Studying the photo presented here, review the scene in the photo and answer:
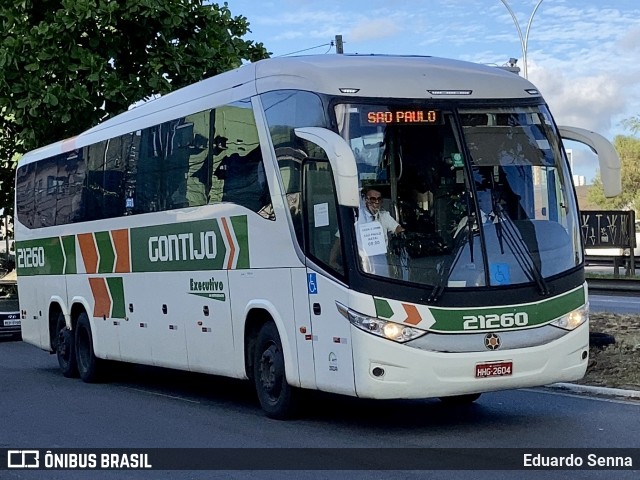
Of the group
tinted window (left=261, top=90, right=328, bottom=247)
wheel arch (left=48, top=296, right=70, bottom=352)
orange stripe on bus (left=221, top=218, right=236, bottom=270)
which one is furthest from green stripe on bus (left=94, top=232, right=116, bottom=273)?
tinted window (left=261, top=90, right=328, bottom=247)

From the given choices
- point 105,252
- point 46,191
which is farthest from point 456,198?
point 46,191

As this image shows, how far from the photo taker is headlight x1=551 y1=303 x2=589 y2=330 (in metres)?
10.6

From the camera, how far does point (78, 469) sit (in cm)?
950

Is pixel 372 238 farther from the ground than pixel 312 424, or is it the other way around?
pixel 372 238

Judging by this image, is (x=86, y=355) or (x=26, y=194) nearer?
(x=86, y=355)

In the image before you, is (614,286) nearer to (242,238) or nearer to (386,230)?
(242,238)

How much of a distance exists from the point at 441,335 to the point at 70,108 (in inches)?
639

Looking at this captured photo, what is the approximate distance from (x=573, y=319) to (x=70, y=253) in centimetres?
924

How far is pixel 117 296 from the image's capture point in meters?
16.0

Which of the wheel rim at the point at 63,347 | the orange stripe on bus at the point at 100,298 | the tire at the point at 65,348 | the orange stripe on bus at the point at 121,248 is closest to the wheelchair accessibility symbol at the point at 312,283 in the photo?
the orange stripe on bus at the point at 121,248

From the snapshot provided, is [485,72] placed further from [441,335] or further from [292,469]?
[292,469]

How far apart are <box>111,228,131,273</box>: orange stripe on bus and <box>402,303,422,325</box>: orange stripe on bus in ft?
20.6

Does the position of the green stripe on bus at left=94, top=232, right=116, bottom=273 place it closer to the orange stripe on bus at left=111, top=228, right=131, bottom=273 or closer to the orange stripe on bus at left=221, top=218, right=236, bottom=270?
the orange stripe on bus at left=111, top=228, right=131, bottom=273

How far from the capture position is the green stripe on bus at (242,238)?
12.2 m
